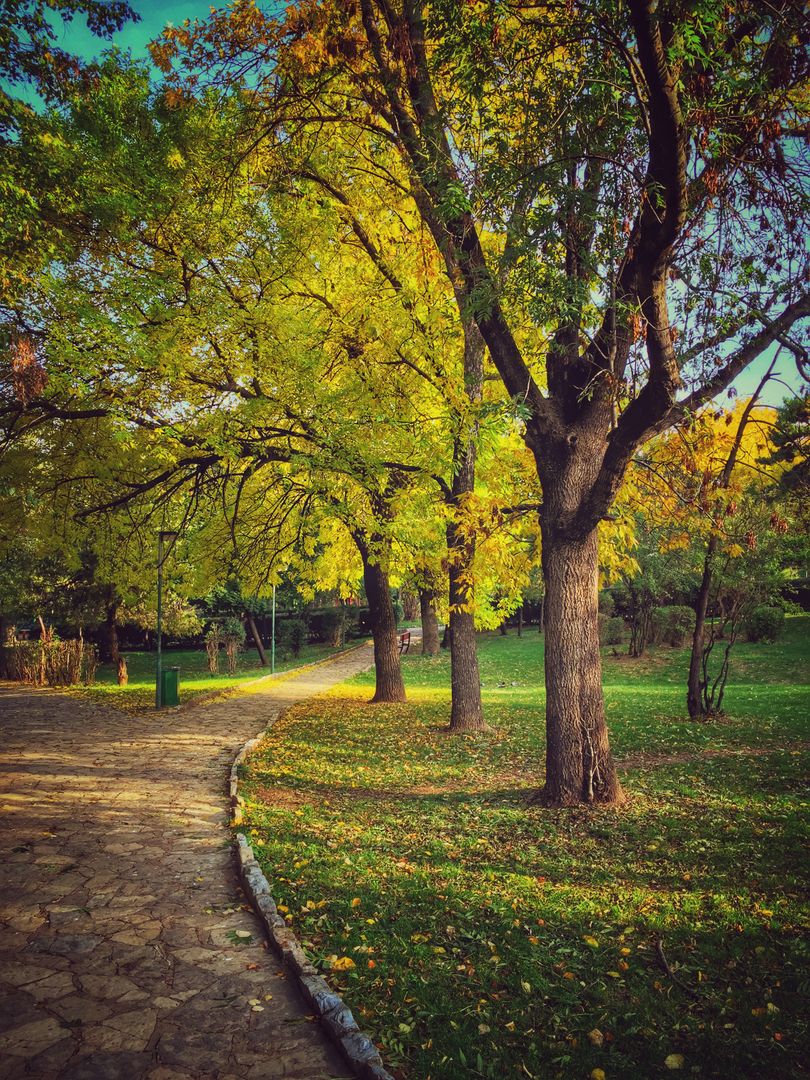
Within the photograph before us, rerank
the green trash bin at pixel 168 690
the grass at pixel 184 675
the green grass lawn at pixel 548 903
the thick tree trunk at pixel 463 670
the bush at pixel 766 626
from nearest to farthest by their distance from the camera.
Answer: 1. the green grass lawn at pixel 548 903
2. the thick tree trunk at pixel 463 670
3. the green trash bin at pixel 168 690
4. the grass at pixel 184 675
5. the bush at pixel 766 626

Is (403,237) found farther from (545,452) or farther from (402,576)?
(402,576)

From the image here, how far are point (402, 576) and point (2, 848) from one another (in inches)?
418

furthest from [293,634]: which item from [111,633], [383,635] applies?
[383,635]

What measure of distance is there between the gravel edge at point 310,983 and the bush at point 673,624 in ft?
75.8

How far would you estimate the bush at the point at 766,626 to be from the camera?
2422cm

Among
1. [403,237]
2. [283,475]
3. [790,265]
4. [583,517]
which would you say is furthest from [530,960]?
[403,237]

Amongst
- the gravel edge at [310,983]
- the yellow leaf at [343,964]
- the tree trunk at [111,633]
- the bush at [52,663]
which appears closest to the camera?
the gravel edge at [310,983]

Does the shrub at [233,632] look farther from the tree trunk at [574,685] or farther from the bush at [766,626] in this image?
the tree trunk at [574,685]

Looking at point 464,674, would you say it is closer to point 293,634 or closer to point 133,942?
point 133,942

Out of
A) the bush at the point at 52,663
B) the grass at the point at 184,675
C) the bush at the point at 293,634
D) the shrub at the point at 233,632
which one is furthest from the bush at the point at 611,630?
the bush at the point at 52,663

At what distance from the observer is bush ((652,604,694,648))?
25484mm

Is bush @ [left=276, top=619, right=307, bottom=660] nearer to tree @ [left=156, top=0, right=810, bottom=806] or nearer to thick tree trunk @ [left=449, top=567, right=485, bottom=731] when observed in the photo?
thick tree trunk @ [left=449, top=567, right=485, bottom=731]

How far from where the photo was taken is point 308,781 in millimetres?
8391

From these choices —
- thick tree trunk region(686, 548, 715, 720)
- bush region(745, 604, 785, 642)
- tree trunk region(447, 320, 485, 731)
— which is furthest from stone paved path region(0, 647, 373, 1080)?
bush region(745, 604, 785, 642)
